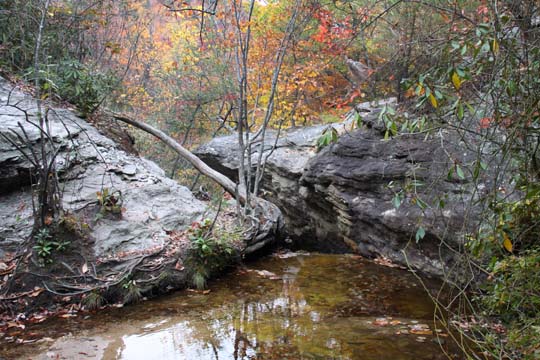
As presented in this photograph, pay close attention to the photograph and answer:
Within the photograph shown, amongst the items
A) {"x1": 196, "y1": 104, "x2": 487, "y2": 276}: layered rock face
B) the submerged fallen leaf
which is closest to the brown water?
the submerged fallen leaf

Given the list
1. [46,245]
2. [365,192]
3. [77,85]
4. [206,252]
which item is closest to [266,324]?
[206,252]

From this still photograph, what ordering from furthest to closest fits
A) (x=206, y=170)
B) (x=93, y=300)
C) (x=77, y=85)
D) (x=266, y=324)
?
(x=206, y=170) → (x=77, y=85) → (x=93, y=300) → (x=266, y=324)

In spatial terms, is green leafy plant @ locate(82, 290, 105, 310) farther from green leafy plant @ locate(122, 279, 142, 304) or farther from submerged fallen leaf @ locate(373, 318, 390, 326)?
submerged fallen leaf @ locate(373, 318, 390, 326)

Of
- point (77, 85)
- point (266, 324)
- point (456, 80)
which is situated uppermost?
point (77, 85)

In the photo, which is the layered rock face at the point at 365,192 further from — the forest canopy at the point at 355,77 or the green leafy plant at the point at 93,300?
the green leafy plant at the point at 93,300

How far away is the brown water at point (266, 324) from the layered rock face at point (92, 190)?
141 centimetres

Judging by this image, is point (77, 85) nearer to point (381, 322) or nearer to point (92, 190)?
point (92, 190)

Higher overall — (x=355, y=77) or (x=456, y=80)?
(x=355, y=77)

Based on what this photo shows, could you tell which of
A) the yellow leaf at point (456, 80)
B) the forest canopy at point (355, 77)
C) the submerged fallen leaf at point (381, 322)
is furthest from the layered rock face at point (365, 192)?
the yellow leaf at point (456, 80)

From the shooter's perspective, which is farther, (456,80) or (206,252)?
(206,252)

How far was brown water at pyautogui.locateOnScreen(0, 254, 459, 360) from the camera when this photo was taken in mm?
4141

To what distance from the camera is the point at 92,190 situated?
719 cm

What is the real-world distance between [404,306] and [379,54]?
7529 mm

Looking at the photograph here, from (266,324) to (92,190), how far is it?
162 inches
